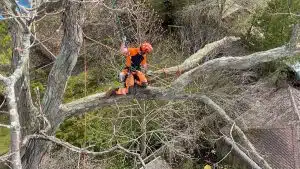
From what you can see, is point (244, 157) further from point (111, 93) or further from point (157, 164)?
point (111, 93)

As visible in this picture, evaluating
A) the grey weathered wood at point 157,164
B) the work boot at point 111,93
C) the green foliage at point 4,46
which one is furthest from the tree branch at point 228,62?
the green foliage at point 4,46

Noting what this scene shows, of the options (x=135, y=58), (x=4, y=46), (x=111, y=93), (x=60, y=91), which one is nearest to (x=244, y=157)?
(x=111, y=93)

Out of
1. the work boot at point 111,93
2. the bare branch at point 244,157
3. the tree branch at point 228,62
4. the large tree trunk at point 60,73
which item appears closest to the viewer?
the large tree trunk at point 60,73

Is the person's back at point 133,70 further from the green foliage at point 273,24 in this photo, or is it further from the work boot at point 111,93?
the green foliage at point 273,24

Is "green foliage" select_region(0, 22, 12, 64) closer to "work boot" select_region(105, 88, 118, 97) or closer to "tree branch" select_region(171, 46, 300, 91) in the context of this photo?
"work boot" select_region(105, 88, 118, 97)

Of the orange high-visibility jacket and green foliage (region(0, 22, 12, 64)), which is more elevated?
the orange high-visibility jacket

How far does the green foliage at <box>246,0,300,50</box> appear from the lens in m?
12.4

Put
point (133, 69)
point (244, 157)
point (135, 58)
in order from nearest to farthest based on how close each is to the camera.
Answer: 1. point (135, 58)
2. point (133, 69)
3. point (244, 157)

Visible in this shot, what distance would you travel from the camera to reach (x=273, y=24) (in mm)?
12992

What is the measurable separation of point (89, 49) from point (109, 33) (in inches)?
38.9

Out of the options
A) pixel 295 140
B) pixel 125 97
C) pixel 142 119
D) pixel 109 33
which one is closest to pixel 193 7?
pixel 109 33

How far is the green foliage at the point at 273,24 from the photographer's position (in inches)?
490

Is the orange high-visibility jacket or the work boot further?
the work boot

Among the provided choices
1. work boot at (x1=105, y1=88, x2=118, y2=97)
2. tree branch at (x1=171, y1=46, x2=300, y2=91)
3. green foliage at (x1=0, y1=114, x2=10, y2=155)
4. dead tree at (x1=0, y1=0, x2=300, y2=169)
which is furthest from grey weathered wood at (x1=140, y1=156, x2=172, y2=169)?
green foliage at (x1=0, y1=114, x2=10, y2=155)
